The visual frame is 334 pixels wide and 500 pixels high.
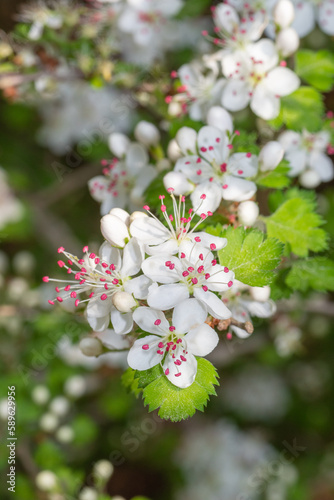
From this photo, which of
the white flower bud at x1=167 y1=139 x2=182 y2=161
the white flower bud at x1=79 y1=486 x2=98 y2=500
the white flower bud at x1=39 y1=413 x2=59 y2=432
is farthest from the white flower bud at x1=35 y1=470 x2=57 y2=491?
the white flower bud at x1=167 y1=139 x2=182 y2=161

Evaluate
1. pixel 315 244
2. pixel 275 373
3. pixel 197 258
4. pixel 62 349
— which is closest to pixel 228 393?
pixel 275 373

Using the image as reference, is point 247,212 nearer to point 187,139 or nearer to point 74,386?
point 187,139

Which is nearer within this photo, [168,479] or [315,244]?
[315,244]

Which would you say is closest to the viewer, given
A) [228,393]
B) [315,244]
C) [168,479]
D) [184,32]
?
[315,244]

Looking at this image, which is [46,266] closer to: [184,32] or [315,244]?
[184,32]

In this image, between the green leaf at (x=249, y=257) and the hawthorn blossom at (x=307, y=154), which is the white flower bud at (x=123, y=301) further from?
the hawthorn blossom at (x=307, y=154)

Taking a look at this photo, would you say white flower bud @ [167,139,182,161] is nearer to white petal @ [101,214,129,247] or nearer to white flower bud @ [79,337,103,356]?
white petal @ [101,214,129,247]
